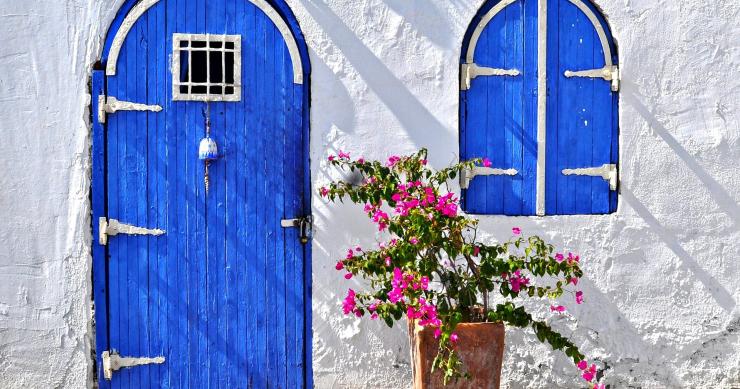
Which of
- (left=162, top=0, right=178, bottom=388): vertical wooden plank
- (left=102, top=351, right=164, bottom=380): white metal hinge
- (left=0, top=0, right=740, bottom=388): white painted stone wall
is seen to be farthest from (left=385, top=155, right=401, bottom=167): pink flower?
(left=102, top=351, right=164, bottom=380): white metal hinge

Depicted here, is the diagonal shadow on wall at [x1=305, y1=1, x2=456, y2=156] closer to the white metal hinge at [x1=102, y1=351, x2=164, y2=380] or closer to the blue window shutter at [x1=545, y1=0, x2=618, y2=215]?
the blue window shutter at [x1=545, y1=0, x2=618, y2=215]

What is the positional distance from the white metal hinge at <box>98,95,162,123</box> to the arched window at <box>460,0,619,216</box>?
1.88 metres

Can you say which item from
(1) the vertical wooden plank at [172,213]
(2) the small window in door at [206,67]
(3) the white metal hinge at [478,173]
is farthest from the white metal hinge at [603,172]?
(1) the vertical wooden plank at [172,213]

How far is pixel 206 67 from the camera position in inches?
215

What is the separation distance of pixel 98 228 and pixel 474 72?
2415 millimetres

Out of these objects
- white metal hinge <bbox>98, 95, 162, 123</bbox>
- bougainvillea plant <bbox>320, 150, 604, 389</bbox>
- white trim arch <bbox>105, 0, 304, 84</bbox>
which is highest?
white trim arch <bbox>105, 0, 304, 84</bbox>

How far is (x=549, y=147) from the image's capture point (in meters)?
5.75

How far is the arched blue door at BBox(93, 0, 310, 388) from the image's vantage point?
5.38 m

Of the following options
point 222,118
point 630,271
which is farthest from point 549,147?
point 222,118

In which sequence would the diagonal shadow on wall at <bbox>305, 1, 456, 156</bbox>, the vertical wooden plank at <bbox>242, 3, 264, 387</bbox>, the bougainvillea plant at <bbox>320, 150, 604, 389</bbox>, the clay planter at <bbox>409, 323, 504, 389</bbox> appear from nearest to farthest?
the bougainvillea plant at <bbox>320, 150, 604, 389</bbox>, the clay planter at <bbox>409, 323, 504, 389</bbox>, the vertical wooden plank at <bbox>242, 3, 264, 387</bbox>, the diagonal shadow on wall at <bbox>305, 1, 456, 156</bbox>

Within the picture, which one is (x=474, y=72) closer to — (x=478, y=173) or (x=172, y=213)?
(x=478, y=173)

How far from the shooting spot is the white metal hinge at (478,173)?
568 centimetres

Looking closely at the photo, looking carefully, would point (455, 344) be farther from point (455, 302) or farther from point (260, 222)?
point (260, 222)

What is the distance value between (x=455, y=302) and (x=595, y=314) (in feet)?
3.61
